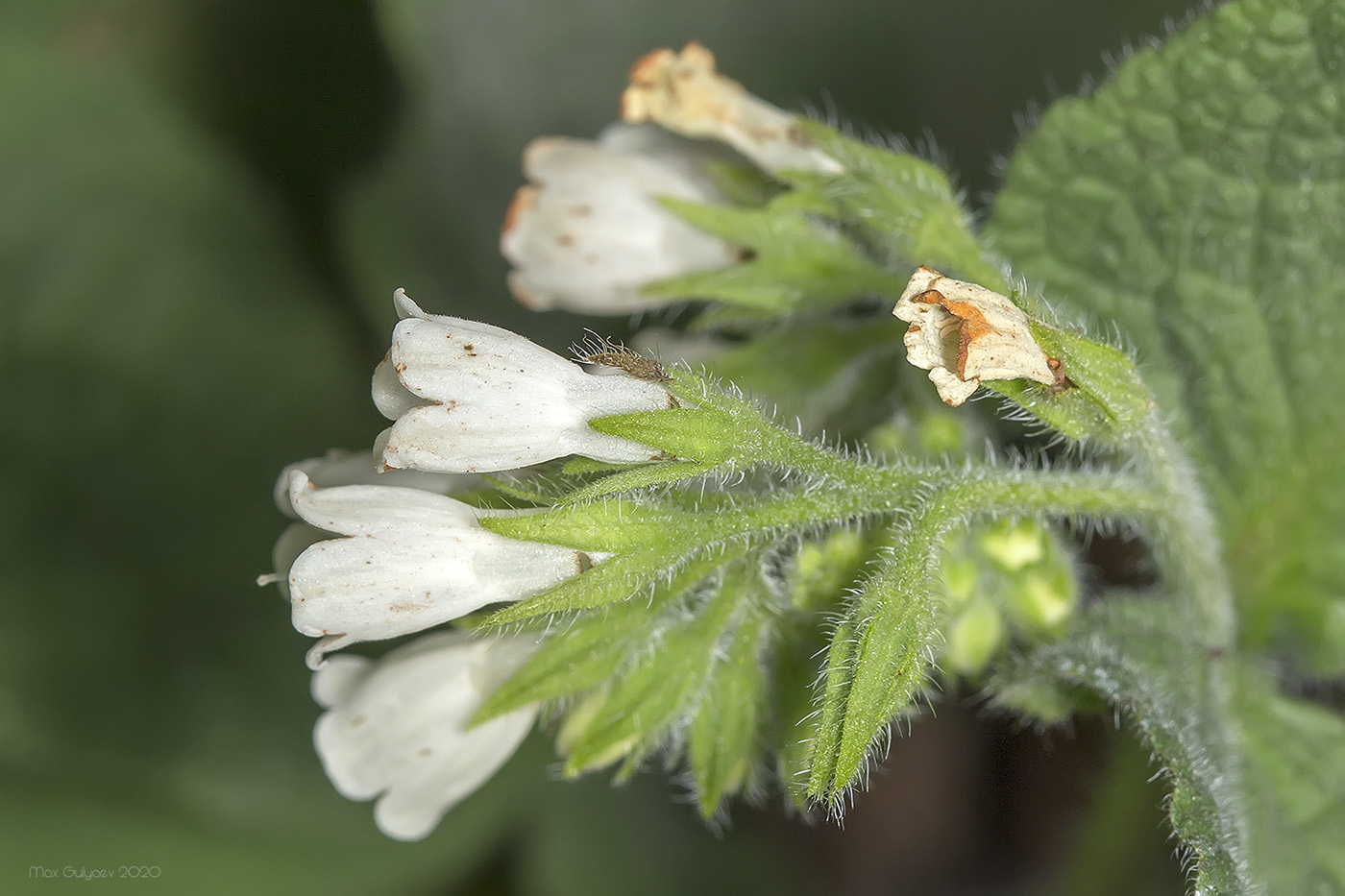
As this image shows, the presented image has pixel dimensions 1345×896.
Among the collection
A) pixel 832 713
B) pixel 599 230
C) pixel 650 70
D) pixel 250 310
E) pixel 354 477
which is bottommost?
pixel 832 713

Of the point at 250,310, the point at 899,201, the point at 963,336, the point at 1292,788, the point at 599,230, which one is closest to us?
the point at 963,336

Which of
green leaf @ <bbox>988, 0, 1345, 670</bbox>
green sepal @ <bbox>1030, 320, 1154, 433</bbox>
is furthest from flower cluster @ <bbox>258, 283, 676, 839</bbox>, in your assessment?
green leaf @ <bbox>988, 0, 1345, 670</bbox>

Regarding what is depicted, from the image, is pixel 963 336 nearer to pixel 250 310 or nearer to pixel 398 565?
pixel 398 565

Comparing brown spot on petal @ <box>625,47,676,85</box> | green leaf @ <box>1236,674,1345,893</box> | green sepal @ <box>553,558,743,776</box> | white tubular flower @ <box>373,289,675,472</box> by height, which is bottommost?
green leaf @ <box>1236,674,1345,893</box>

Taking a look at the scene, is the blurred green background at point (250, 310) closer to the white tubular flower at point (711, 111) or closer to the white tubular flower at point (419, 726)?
the white tubular flower at point (711, 111)

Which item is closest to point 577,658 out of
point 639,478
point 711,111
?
point 639,478

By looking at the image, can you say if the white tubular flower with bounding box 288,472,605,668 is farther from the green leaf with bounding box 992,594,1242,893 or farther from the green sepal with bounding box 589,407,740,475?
the green leaf with bounding box 992,594,1242,893

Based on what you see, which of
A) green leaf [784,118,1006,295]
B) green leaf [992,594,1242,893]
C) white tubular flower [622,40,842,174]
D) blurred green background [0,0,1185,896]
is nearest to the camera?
green leaf [992,594,1242,893]
